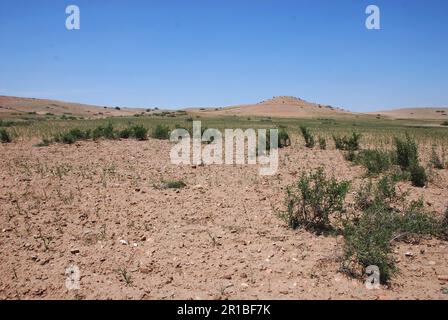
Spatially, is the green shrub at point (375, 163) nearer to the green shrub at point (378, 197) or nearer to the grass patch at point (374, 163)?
the grass patch at point (374, 163)

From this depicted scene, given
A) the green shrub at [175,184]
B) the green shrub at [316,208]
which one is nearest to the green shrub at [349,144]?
the green shrub at [175,184]

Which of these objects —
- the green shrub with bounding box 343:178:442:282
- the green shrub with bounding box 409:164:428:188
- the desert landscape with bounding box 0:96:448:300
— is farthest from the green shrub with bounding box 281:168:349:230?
the green shrub with bounding box 409:164:428:188

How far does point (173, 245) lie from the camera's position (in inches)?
225

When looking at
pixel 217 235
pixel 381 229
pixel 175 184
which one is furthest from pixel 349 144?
pixel 217 235

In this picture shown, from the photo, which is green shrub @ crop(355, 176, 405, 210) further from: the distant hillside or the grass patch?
the distant hillside

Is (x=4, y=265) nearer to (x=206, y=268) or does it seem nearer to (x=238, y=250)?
(x=206, y=268)

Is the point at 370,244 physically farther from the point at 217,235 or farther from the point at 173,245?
the point at 173,245

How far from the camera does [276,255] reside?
540cm

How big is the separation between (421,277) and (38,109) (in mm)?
82047

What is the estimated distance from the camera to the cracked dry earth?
4.57 m

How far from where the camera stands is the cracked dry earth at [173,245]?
4574 millimetres

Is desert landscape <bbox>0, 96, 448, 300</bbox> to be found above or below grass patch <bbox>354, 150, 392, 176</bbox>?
below

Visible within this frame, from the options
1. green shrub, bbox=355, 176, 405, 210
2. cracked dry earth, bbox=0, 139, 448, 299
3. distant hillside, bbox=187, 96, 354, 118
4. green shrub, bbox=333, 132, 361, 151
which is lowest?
cracked dry earth, bbox=0, 139, 448, 299
